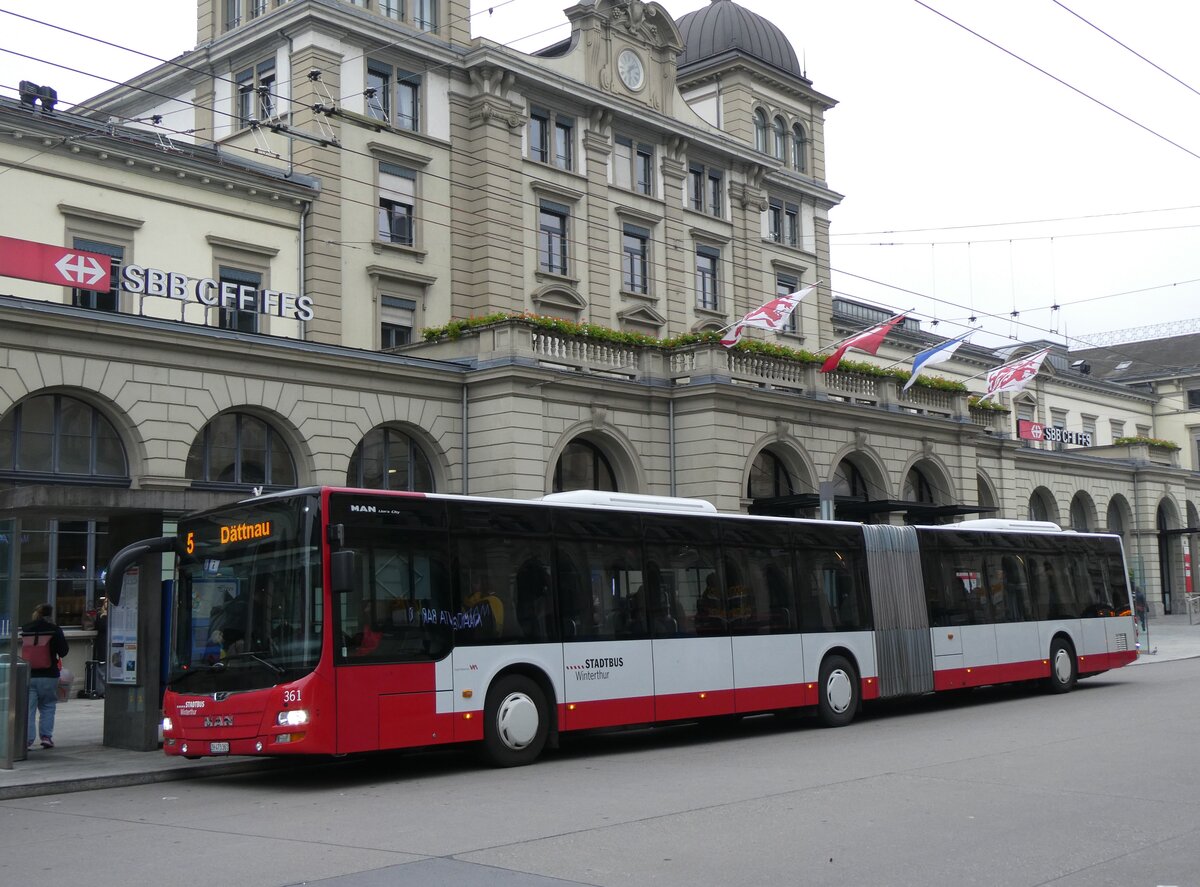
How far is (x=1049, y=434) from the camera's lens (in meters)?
56.2

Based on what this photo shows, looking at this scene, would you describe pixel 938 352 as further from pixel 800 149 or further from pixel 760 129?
pixel 800 149

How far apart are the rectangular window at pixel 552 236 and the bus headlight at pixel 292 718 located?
25.4 metres

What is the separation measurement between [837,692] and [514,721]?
658cm

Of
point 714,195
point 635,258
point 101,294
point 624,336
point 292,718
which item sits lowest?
point 292,718

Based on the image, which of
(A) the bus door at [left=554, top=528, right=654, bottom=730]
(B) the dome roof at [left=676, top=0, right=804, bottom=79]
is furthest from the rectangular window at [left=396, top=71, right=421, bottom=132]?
(A) the bus door at [left=554, top=528, right=654, bottom=730]

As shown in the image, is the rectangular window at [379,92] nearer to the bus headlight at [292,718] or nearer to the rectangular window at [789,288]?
the rectangular window at [789,288]

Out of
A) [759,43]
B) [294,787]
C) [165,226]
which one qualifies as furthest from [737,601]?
[759,43]

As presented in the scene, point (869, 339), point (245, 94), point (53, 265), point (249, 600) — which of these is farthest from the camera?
point (245, 94)

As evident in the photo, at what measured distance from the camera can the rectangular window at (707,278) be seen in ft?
141

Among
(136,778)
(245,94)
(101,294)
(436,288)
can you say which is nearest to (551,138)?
(436,288)

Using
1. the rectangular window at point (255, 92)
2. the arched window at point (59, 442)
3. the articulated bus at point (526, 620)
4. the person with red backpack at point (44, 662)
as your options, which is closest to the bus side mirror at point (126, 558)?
the articulated bus at point (526, 620)

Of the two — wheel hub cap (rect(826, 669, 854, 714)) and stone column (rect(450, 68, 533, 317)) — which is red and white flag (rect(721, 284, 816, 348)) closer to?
stone column (rect(450, 68, 533, 317))

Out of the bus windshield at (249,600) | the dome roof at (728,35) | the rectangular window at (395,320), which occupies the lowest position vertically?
the bus windshield at (249,600)

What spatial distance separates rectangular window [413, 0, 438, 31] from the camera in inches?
1437
